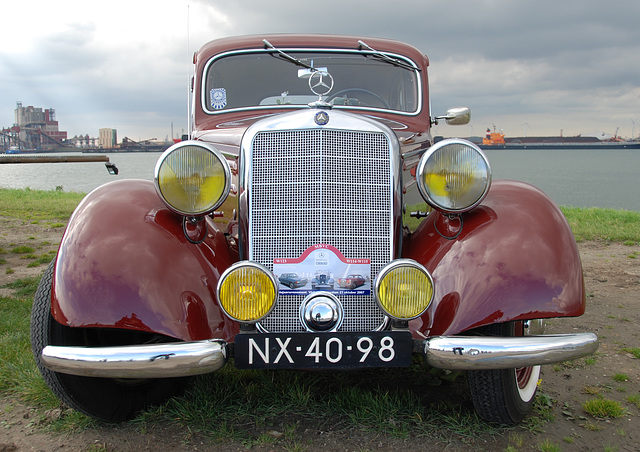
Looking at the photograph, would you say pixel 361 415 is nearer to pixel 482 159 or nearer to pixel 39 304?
pixel 482 159

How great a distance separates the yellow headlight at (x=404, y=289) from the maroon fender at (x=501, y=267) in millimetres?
145

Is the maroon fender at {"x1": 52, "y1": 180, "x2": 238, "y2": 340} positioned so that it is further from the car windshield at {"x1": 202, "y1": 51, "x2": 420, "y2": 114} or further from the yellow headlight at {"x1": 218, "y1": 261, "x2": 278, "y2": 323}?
the car windshield at {"x1": 202, "y1": 51, "x2": 420, "y2": 114}

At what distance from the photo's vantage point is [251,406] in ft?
8.82

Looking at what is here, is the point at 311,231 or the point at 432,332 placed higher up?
the point at 311,231

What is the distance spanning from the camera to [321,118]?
2451 mm

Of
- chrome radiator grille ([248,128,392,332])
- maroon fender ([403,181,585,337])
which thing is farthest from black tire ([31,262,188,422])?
maroon fender ([403,181,585,337])

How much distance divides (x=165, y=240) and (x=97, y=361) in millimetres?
578

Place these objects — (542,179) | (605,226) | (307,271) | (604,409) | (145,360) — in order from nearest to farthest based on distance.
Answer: (145,360) → (307,271) → (604,409) → (605,226) → (542,179)

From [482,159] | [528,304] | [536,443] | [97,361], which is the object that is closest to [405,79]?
[482,159]

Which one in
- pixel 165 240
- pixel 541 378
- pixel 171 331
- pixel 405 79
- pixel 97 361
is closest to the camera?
pixel 97 361

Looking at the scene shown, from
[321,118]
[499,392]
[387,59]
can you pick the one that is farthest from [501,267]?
[387,59]

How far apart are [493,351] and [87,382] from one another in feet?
5.66

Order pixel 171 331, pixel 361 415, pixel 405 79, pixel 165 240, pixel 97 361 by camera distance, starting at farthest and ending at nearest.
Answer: pixel 405 79
pixel 361 415
pixel 165 240
pixel 171 331
pixel 97 361

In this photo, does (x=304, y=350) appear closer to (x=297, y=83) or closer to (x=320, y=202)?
(x=320, y=202)
